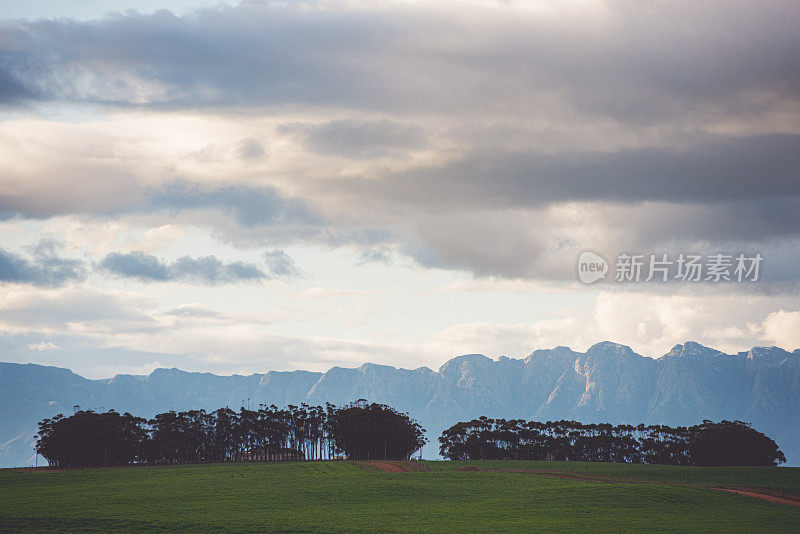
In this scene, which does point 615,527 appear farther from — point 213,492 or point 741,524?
point 213,492

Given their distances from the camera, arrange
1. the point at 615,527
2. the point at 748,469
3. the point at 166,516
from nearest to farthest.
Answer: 1. the point at 615,527
2. the point at 166,516
3. the point at 748,469

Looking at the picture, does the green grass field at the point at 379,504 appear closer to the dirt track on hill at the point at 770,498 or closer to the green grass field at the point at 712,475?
the green grass field at the point at 712,475

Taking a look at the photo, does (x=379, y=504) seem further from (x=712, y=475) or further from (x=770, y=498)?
(x=712, y=475)

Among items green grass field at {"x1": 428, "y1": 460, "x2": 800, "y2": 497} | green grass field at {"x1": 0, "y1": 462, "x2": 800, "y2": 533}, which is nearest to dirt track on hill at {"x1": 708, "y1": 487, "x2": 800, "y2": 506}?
green grass field at {"x1": 0, "y1": 462, "x2": 800, "y2": 533}

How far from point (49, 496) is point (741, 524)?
337 feet

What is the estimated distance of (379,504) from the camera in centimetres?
11338

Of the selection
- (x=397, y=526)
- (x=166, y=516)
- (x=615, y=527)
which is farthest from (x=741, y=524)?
(x=166, y=516)

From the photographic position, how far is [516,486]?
131 meters

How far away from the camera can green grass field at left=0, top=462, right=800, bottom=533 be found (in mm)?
88062

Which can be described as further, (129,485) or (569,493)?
(129,485)

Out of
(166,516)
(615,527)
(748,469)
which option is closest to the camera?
(615,527)

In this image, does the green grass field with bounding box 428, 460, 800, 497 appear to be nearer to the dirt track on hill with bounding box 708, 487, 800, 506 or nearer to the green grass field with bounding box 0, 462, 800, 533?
the green grass field with bounding box 0, 462, 800, 533

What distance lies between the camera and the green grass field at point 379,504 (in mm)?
88062

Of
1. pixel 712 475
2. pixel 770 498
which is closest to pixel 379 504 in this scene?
pixel 770 498
